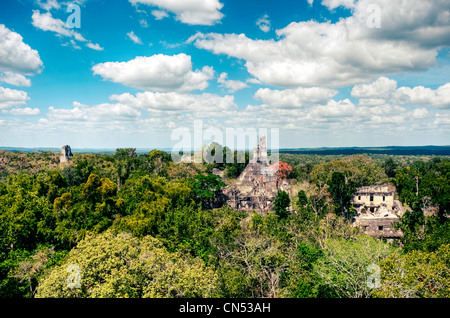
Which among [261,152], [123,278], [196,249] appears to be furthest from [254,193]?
[123,278]

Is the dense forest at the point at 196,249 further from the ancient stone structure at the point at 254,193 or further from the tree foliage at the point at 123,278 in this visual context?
the ancient stone structure at the point at 254,193

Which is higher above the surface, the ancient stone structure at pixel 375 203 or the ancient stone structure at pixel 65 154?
the ancient stone structure at pixel 65 154

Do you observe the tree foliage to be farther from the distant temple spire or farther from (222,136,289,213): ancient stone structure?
the distant temple spire

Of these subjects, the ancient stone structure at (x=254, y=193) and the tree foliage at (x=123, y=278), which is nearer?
the tree foliage at (x=123, y=278)

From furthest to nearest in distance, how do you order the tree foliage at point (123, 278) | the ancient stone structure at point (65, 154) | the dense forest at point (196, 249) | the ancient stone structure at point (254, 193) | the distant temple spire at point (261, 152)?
the ancient stone structure at point (65, 154), the distant temple spire at point (261, 152), the ancient stone structure at point (254, 193), the dense forest at point (196, 249), the tree foliage at point (123, 278)

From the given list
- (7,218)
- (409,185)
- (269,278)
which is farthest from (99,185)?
(409,185)

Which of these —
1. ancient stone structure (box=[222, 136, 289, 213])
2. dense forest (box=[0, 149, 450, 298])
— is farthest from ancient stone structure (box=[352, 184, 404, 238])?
ancient stone structure (box=[222, 136, 289, 213])

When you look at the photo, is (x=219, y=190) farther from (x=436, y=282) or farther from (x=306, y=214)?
(x=436, y=282)

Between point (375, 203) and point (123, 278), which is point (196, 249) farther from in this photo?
point (375, 203)

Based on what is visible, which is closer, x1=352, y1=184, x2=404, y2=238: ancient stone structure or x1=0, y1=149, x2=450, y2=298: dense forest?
x1=0, y1=149, x2=450, y2=298: dense forest

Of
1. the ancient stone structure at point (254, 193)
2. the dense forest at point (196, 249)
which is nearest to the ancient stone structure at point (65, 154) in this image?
the dense forest at point (196, 249)
